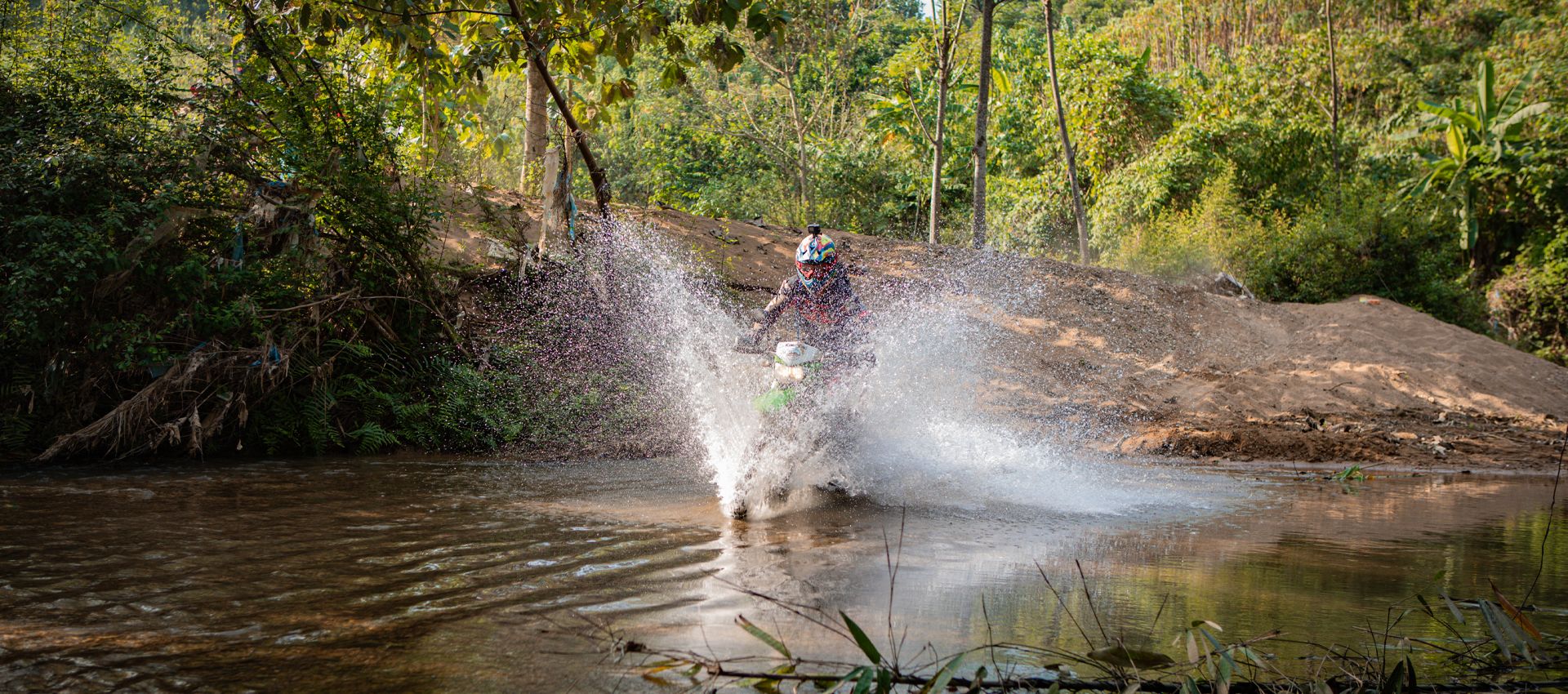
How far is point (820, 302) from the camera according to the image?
8.05 meters

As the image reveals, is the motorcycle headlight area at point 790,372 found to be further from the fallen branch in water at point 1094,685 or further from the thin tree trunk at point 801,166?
the thin tree trunk at point 801,166

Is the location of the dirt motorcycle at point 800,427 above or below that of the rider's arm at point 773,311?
below

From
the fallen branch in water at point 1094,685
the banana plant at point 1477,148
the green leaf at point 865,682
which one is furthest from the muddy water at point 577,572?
the banana plant at point 1477,148

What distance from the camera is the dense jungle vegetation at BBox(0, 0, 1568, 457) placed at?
9242mm

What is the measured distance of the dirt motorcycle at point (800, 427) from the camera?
7.19m

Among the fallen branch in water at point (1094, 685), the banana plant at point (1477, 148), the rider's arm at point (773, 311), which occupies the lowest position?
the fallen branch in water at point (1094, 685)

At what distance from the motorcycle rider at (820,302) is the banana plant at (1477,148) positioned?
19011mm

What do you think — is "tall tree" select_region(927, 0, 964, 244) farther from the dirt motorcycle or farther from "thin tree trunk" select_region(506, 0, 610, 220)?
the dirt motorcycle

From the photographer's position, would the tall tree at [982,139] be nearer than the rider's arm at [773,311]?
No

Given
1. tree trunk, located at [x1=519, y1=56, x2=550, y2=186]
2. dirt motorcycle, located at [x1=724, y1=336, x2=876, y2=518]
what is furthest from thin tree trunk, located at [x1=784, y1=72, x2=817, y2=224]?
dirt motorcycle, located at [x1=724, y1=336, x2=876, y2=518]

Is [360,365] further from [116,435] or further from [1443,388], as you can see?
[1443,388]

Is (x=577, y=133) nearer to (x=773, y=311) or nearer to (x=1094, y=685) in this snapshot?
(x=773, y=311)

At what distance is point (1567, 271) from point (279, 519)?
2358 centimetres

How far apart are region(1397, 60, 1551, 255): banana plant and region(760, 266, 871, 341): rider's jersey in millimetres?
18994
